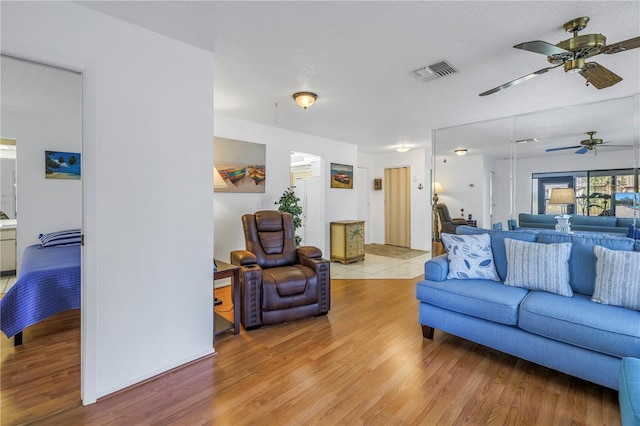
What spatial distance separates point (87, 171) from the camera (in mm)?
1813

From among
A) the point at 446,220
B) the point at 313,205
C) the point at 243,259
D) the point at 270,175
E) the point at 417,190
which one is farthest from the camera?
the point at 417,190

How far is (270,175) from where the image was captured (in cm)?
462

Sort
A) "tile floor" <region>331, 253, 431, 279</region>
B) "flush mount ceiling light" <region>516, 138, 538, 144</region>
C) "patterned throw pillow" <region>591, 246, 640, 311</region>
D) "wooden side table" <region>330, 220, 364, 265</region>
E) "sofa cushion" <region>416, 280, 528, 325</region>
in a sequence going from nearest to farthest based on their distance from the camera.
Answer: "patterned throw pillow" <region>591, 246, 640, 311</region>
"sofa cushion" <region>416, 280, 528, 325</region>
"flush mount ceiling light" <region>516, 138, 538, 144</region>
"tile floor" <region>331, 253, 431, 279</region>
"wooden side table" <region>330, 220, 364, 265</region>

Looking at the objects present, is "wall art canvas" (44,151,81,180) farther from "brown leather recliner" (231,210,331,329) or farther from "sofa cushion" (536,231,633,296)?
"sofa cushion" (536,231,633,296)

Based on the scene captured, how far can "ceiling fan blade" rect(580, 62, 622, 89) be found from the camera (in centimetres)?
201

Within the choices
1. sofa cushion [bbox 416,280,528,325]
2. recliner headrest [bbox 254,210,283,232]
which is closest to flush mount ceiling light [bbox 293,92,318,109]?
recliner headrest [bbox 254,210,283,232]

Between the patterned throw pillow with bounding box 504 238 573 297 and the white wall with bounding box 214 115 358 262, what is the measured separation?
3272mm

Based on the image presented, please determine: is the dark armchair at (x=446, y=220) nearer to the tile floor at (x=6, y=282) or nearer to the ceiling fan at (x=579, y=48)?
the ceiling fan at (x=579, y=48)

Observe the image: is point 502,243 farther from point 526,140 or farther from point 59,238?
point 59,238

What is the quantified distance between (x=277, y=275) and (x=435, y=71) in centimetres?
236

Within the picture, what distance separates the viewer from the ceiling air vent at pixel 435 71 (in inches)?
98.4

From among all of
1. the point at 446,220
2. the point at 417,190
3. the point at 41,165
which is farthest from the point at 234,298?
the point at 417,190

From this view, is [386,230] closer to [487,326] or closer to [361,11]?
[487,326]

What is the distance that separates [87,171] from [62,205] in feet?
9.65
